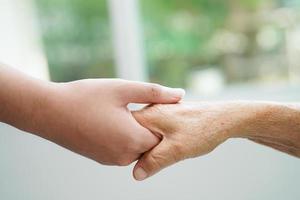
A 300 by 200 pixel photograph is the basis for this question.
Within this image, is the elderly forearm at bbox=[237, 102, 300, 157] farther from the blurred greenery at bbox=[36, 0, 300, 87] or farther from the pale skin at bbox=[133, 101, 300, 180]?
the blurred greenery at bbox=[36, 0, 300, 87]

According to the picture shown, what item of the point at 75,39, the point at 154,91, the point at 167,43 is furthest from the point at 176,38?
the point at 154,91

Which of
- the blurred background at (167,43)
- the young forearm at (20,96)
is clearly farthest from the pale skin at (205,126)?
the blurred background at (167,43)

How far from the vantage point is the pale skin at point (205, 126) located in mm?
939

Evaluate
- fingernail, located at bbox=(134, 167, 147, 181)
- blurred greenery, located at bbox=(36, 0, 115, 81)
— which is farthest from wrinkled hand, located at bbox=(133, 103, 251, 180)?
blurred greenery, located at bbox=(36, 0, 115, 81)

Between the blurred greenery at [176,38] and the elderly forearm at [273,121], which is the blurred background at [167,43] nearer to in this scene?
the blurred greenery at [176,38]

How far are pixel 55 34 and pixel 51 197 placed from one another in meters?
0.89

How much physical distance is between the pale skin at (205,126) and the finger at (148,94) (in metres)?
0.02

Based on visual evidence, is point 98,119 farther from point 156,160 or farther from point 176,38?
point 176,38

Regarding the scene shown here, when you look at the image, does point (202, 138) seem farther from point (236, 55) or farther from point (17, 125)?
point (236, 55)

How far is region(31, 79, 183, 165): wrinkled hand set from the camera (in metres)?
0.93

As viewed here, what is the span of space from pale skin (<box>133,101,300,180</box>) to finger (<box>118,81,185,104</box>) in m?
0.02

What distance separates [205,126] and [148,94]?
16 cm

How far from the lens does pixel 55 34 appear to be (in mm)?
1957

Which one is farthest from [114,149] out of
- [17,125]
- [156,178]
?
[156,178]
